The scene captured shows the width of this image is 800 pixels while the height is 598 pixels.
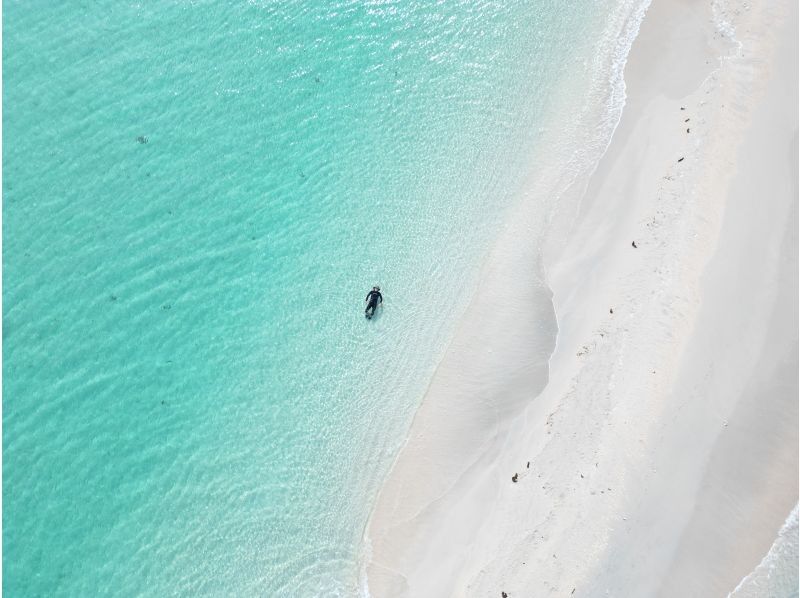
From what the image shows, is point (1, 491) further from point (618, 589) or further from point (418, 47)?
point (418, 47)

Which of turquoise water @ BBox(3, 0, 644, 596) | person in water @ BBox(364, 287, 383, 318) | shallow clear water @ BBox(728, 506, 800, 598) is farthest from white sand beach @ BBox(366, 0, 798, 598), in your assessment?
person in water @ BBox(364, 287, 383, 318)

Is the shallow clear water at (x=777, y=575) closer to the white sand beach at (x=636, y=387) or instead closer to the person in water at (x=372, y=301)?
the white sand beach at (x=636, y=387)

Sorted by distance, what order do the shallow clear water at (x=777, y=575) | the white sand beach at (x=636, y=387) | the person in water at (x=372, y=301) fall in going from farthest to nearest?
the person in water at (x=372, y=301)
the white sand beach at (x=636, y=387)
the shallow clear water at (x=777, y=575)

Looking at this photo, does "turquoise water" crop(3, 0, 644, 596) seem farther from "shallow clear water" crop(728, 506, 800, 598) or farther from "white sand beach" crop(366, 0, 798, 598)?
"shallow clear water" crop(728, 506, 800, 598)

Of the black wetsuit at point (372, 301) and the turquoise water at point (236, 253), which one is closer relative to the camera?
the turquoise water at point (236, 253)

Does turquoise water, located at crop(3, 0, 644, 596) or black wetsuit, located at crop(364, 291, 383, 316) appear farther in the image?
black wetsuit, located at crop(364, 291, 383, 316)

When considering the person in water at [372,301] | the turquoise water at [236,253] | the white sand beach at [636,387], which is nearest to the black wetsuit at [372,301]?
the person in water at [372,301]

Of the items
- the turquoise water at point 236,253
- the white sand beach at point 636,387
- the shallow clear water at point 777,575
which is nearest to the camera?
the shallow clear water at point 777,575

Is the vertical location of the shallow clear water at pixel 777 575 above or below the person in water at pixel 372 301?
below
